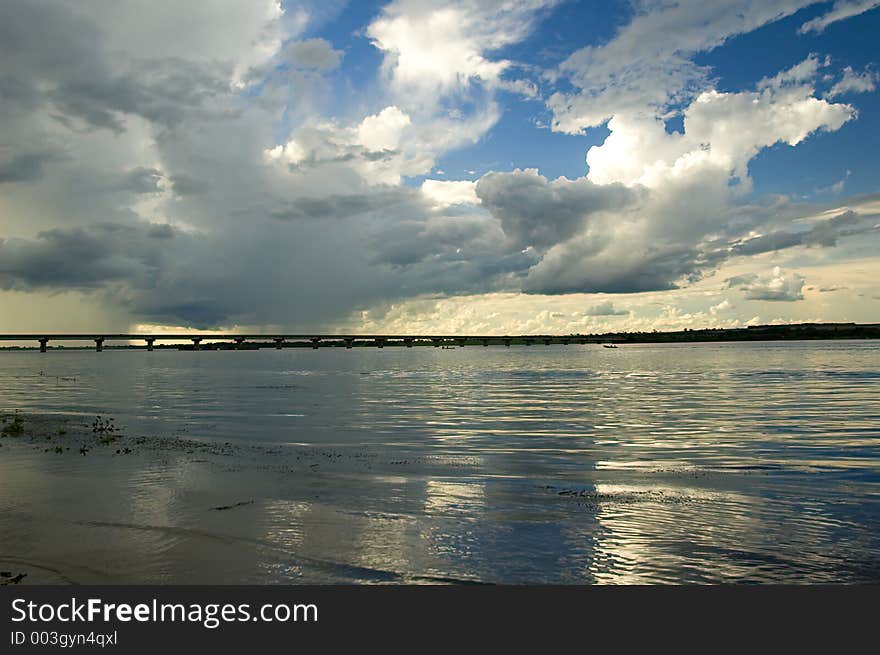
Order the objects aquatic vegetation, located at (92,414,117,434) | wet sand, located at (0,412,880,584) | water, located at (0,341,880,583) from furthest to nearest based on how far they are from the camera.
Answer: aquatic vegetation, located at (92,414,117,434), water, located at (0,341,880,583), wet sand, located at (0,412,880,584)

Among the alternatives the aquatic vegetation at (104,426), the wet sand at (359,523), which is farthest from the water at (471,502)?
the aquatic vegetation at (104,426)

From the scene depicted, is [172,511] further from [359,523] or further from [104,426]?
[104,426]

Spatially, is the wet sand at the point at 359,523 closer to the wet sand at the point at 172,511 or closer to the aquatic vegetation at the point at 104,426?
the wet sand at the point at 172,511

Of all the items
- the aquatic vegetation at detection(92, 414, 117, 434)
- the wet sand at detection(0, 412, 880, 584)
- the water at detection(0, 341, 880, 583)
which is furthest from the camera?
the aquatic vegetation at detection(92, 414, 117, 434)

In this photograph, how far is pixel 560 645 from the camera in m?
8.74

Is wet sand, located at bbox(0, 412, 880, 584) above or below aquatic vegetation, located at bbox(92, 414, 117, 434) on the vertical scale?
below

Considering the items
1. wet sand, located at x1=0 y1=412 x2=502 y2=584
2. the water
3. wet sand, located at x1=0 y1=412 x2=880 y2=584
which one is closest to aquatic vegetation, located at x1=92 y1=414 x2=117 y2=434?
the water

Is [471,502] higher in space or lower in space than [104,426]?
lower

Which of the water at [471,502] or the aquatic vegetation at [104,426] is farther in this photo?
the aquatic vegetation at [104,426]

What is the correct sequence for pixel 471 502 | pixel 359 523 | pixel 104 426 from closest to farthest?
pixel 359 523 < pixel 471 502 < pixel 104 426

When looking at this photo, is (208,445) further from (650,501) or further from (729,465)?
(729,465)

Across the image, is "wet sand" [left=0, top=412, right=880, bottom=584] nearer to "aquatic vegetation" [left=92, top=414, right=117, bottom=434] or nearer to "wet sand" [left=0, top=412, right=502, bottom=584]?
"wet sand" [left=0, top=412, right=502, bottom=584]

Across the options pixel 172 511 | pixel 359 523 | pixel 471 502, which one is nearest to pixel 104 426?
pixel 172 511

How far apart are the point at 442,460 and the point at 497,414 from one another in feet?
54.7
